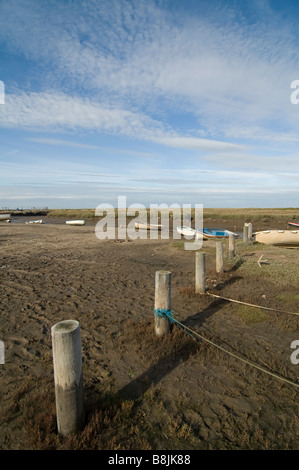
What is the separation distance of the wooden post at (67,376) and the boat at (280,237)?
63.2ft

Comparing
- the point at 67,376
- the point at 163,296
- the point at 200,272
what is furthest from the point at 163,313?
the point at 200,272

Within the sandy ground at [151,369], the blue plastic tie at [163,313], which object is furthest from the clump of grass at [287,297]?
the blue plastic tie at [163,313]

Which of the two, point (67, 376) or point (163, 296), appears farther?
point (163, 296)

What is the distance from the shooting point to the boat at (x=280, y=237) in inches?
768

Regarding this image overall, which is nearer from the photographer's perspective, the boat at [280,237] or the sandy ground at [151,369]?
the sandy ground at [151,369]

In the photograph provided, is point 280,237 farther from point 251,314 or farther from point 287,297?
point 251,314

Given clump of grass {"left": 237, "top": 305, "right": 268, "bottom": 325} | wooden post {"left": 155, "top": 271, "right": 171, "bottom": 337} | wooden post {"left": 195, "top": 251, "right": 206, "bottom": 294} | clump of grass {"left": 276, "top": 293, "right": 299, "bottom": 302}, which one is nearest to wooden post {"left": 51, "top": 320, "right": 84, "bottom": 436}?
wooden post {"left": 155, "top": 271, "right": 171, "bottom": 337}

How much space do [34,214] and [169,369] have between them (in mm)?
70087

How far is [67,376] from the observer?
329cm

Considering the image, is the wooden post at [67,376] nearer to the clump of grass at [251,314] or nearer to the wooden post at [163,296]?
the wooden post at [163,296]

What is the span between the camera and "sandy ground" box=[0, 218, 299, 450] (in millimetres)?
3496

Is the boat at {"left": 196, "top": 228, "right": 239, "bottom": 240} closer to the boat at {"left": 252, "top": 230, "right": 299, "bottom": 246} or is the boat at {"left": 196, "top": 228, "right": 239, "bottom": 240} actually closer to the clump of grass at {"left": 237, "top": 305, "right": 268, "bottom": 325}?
the boat at {"left": 252, "top": 230, "right": 299, "bottom": 246}

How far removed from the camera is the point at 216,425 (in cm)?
367

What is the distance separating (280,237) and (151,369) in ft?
58.3
